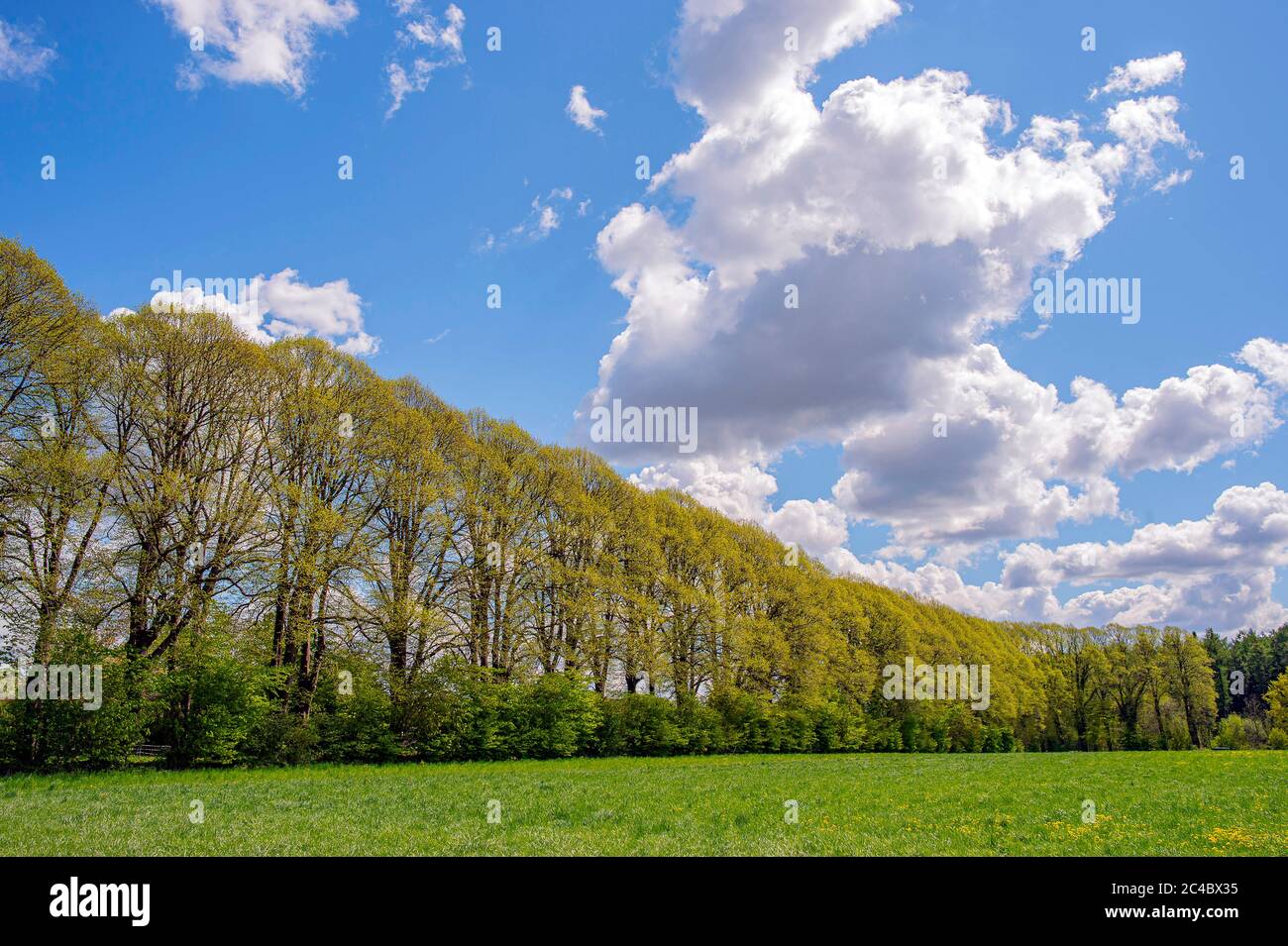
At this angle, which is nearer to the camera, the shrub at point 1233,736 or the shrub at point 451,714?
the shrub at point 451,714

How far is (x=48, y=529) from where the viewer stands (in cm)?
2833

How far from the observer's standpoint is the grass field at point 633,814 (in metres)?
13.6

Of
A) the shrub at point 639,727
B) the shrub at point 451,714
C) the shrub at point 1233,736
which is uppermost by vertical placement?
the shrub at point 451,714

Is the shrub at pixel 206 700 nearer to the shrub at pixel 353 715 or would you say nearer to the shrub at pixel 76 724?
the shrub at pixel 76 724

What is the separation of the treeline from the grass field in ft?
14.7

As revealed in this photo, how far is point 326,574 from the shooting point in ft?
110

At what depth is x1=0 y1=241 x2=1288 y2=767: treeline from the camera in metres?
28.1

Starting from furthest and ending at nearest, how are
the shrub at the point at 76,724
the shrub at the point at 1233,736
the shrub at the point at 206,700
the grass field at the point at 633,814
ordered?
the shrub at the point at 1233,736
the shrub at the point at 206,700
the shrub at the point at 76,724
the grass field at the point at 633,814

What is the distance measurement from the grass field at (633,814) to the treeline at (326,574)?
4.48m

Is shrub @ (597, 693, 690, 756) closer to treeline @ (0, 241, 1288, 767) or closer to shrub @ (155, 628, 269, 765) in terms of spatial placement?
treeline @ (0, 241, 1288, 767)

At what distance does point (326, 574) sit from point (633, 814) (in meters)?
21.5

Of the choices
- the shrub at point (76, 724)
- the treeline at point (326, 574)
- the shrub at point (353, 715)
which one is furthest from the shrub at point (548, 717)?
the shrub at point (76, 724)

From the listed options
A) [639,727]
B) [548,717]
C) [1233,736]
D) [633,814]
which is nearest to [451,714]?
[548,717]
